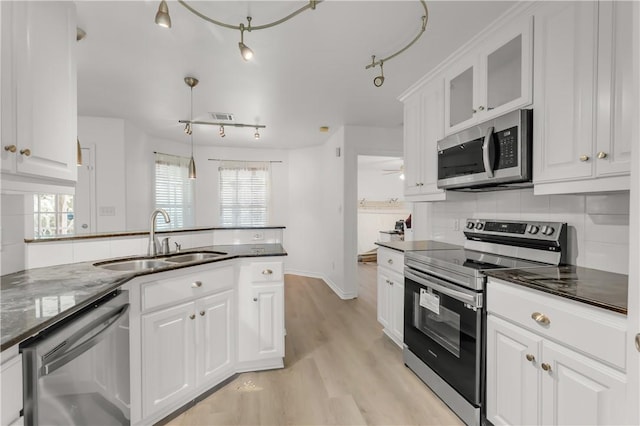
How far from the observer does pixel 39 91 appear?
132cm

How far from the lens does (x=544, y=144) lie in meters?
1.62

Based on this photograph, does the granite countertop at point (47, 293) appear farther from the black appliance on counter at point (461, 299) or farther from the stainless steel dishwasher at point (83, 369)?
the black appliance on counter at point (461, 299)

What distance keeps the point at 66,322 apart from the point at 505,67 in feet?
8.70

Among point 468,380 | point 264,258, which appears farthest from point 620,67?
point 264,258

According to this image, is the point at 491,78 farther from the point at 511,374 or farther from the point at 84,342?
the point at 84,342

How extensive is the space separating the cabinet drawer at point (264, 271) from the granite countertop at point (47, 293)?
44cm

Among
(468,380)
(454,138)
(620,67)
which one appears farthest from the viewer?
(454,138)

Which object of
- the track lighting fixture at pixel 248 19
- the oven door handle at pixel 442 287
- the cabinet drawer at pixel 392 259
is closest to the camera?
the track lighting fixture at pixel 248 19

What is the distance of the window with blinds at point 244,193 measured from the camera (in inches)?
226

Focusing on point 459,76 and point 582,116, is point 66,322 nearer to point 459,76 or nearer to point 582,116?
point 582,116

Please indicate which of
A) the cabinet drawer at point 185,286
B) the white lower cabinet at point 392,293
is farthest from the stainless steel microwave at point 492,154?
the cabinet drawer at point 185,286

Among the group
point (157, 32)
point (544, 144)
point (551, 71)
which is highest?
point (157, 32)

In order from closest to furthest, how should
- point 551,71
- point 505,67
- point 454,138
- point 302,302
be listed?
point 551,71 → point 505,67 → point 454,138 → point 302,302

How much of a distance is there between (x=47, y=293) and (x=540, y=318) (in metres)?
2.12
